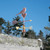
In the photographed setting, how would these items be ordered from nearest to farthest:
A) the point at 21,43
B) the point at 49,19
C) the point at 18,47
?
the point at 18,47 → the point at 21,43 → the point at 49,19

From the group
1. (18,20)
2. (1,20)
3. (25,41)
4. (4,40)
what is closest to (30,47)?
(25,41)

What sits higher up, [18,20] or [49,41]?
[18,20]

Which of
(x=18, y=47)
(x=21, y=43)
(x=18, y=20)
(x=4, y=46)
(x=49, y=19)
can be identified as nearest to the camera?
(x=4, y=46)

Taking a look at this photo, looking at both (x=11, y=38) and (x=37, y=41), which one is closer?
(x=11, y=38)

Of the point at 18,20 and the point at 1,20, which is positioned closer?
the point at 1,20

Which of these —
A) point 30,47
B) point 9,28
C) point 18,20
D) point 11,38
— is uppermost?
point 18,20

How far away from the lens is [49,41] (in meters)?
16.5

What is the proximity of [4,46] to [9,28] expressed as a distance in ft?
75.2

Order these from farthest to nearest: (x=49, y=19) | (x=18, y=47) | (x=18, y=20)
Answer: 1. (x=18, y=20)
2. (x=49, y=19)
3. (x=18, y=47)

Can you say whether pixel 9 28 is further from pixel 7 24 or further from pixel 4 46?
pixel 4 46

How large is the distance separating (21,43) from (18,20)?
2347 cm

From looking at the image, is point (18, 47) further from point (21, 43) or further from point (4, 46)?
point (4, 46)

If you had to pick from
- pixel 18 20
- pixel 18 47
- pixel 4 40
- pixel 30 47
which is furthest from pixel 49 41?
pixel 18 20

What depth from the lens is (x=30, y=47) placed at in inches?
432
